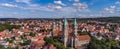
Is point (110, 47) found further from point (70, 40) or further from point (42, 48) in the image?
point (42, 48)

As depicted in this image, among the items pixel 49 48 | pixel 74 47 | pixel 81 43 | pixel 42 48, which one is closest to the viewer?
pixel 49 48

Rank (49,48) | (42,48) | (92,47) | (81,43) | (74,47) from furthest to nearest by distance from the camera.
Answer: (81,43) → (74,47) → (92,47) → (42,48) → (49,48)

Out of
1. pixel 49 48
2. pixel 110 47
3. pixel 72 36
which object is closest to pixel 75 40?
pixel 72 36

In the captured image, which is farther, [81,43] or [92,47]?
[81,43]

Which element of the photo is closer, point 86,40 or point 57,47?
point 57,47

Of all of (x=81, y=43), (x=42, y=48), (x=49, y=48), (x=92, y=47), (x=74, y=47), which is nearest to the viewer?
(x=49, y=48)

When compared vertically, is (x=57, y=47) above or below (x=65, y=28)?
below

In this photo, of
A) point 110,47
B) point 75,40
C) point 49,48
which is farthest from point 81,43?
point 49,48

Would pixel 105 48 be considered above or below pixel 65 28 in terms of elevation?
below

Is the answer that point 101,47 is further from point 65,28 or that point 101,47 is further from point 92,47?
point 65,28
